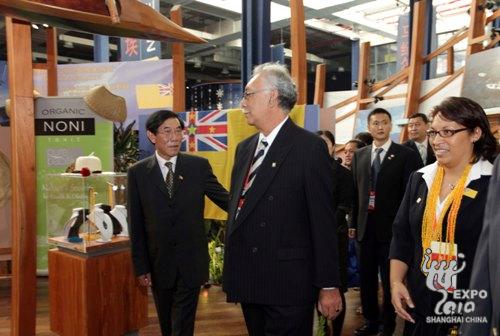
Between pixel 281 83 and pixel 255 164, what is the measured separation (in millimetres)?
328

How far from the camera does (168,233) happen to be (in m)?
2.47

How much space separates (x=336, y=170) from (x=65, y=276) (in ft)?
5.96

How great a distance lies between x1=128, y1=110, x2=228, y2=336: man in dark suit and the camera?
2.46 meters

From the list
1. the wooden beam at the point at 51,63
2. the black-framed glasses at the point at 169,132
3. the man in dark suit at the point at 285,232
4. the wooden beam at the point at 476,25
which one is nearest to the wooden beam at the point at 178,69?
the wooden beam at the point at 51,63

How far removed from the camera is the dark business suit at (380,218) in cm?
326

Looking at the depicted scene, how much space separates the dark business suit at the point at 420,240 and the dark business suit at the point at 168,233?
3.51 ft

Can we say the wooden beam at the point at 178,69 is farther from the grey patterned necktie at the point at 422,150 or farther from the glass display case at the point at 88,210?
the grey patterned necktie at the point at 422,150

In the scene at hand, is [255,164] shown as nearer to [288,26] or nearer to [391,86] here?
[391,86]

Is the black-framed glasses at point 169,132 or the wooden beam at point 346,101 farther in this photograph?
the wooden beam at point 346,101

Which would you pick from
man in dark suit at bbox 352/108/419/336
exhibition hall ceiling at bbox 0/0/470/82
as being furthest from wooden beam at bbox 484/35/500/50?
exhibition hall ceiling at bbox 0/0/470/82

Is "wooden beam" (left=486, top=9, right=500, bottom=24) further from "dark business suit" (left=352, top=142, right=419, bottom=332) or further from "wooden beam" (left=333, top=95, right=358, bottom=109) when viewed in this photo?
"wooden beam" (left=333, top=95, right=358, bottom=109)

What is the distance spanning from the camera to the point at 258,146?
1927mm

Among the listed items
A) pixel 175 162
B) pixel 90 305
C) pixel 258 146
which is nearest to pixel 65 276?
pixel 90 305

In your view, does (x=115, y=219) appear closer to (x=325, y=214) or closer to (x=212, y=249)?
(x=325, y=214)
